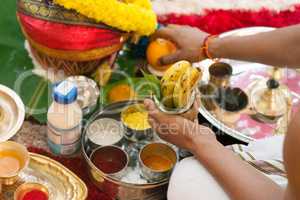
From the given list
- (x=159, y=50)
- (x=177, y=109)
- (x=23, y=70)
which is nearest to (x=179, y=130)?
(x=177, y=109)

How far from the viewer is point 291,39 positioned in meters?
1.18

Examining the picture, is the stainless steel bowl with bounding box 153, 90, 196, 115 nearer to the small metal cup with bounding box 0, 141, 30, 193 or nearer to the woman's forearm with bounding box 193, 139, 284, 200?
the woman's forearm with bounding box 193, 139, 284, 200

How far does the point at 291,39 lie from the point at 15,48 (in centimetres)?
85

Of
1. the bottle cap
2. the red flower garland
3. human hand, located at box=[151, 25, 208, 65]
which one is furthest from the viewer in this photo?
the red flower garland

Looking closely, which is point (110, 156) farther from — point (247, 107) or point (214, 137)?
point (247, 107)

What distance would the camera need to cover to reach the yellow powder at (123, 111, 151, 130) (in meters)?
1.36

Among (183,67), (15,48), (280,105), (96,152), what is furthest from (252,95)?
(15,48)

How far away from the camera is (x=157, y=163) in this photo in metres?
1.33

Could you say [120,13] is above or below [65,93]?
above

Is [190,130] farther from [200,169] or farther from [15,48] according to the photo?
[15,48]

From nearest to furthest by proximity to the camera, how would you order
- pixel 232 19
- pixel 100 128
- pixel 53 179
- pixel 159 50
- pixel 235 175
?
pixel 235 175 → pixel 53 179 → pixel 100 128 → pixel 159 50 → pixel 232 19

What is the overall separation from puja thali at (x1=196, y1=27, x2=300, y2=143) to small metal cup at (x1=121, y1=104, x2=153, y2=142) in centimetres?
16

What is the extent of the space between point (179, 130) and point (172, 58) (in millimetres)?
269

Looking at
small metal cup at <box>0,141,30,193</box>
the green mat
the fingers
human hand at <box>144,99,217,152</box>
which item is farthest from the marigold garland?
small metal cup at <box>0,141,30,193</box>
